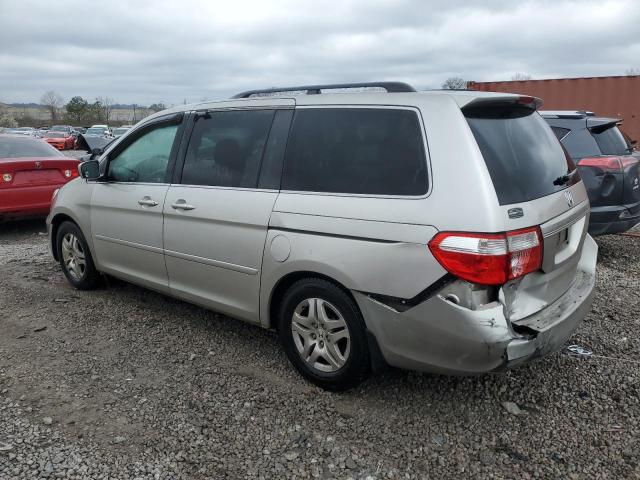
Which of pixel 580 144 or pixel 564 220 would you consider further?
pixel 580 144

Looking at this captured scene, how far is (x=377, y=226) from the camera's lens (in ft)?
9.17

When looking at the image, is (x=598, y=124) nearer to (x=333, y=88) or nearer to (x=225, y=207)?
(x=333, y=88)

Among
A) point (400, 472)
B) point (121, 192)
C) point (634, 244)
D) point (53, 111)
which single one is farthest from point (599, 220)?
point (53, 111)

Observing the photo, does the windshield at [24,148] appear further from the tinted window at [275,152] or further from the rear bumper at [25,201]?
the tinted window at [275,152]

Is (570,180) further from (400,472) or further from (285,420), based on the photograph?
(285,420)

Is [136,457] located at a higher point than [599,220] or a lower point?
lower

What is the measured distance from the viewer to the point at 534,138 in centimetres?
319

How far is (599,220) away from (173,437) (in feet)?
15.6

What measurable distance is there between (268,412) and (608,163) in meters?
4.54

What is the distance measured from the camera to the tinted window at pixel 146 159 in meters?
4.13

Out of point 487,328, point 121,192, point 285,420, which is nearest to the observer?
point 487,328

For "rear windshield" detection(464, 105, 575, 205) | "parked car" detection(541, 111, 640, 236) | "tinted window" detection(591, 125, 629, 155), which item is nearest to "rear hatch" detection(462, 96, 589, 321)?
"rear windshield" detection(464, 105, 575, 205)

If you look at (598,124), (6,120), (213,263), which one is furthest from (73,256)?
(6,120)

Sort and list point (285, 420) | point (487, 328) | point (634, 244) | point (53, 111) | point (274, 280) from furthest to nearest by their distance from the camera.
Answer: point (53, 111), point (634, 244), point (274, 280), point (285, 420), point (487, 328)
